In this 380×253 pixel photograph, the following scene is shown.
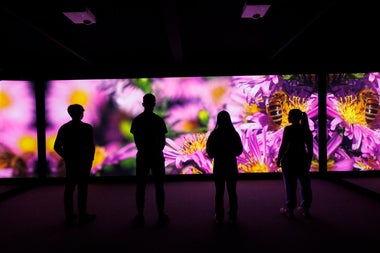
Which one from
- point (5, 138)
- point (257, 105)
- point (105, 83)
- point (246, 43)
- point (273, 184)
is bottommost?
point (273, 184)

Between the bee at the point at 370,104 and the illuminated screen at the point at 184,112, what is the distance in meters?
1.08

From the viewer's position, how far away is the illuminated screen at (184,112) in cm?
537

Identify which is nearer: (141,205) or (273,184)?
(141,205)

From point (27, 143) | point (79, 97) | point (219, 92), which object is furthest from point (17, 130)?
point (219, 92)

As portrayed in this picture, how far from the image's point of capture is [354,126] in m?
5.42

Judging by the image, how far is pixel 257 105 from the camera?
542cm

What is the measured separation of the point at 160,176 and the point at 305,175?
1788 millimetres

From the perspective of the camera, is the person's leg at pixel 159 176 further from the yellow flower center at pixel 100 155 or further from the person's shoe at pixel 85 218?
the yellow flower center at pixel 100 155

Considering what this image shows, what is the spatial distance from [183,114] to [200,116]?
0.37 metres

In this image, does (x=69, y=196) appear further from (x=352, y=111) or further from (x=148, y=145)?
Answer: (x=352, y=111)

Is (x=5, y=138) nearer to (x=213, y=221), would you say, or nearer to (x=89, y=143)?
(x=89, y=143)

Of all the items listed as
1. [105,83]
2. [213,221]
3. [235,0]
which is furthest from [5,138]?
[235,0]

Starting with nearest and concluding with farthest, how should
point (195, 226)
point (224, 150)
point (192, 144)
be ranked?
point (224, 150), point (195, 226), point (192, 144)

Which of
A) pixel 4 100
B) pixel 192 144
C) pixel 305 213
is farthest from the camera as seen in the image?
pixel 192 144
